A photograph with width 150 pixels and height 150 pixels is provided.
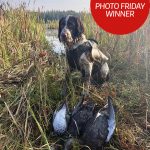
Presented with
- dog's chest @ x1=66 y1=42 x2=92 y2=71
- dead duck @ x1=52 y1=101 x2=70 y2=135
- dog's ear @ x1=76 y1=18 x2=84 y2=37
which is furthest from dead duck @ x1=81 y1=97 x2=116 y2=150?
dog's ear @ x1=76 y1=18 x2=84 y2=37

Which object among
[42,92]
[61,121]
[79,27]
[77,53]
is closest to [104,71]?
[77,53]

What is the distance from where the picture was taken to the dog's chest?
4.62 m

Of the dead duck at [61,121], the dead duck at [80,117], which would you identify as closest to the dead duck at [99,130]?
the dead duck at [80,117]

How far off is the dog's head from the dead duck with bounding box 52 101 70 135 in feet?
4.27

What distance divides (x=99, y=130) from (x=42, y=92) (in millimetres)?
860

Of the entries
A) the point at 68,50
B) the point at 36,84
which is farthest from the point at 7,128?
the point at 68,50

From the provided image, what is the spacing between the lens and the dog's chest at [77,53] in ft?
15.1

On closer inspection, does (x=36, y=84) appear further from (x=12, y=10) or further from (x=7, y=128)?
(x=12, y=10)

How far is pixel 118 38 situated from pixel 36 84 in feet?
10.1

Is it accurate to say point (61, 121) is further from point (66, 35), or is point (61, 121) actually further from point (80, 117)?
point (66, 35)

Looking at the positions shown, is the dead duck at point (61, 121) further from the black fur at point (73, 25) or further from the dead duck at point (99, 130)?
the black fur at point (73, 25)

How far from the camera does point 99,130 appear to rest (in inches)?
131

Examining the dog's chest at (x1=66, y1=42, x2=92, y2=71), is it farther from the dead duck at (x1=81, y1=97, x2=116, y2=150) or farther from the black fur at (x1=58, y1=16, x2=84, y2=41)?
the dead duck at (x1=81, y1=97, x2=116, y2=150)

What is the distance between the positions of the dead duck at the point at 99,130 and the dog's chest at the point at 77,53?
1357 millimetres
